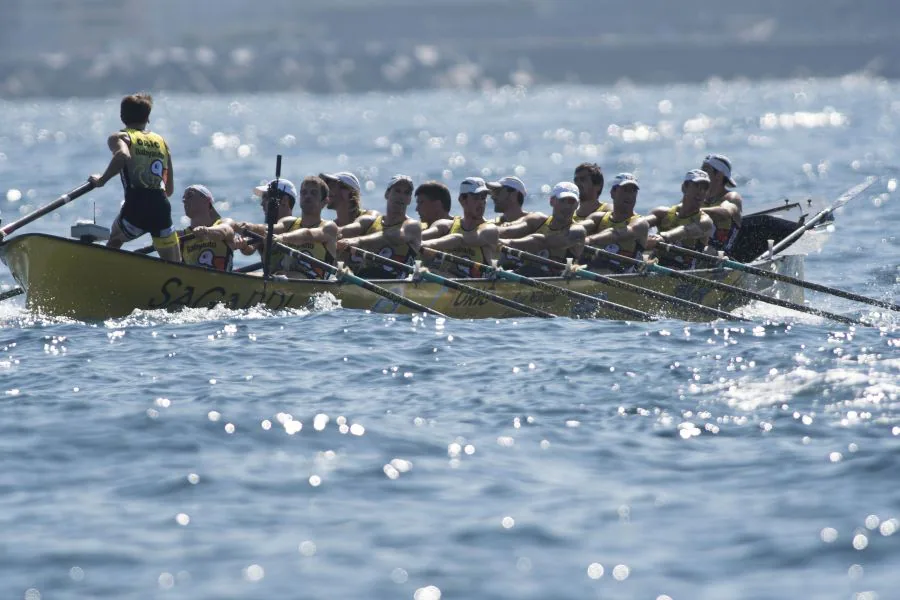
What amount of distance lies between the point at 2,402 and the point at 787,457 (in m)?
6.28

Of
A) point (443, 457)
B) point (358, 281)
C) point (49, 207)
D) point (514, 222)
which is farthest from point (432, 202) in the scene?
point (443, 457)

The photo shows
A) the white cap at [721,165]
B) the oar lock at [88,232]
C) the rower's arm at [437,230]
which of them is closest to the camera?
the oar lock at [88,232]

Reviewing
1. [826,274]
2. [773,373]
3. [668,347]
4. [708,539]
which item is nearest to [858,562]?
[708,539]

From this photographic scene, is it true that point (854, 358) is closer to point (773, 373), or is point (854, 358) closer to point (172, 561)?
point (773, 373)

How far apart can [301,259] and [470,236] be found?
210 cm

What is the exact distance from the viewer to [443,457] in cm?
1030

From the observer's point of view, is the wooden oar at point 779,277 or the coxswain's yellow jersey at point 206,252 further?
the wooden oar at point 779,277

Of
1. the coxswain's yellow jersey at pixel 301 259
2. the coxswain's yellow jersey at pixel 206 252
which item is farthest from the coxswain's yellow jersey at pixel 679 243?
the coxswain's yellow jersey at pixel 206 252

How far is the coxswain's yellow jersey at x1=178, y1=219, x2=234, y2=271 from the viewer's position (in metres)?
16.1

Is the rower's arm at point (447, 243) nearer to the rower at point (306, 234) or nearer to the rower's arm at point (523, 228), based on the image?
the rower's arm at point (523, 228)

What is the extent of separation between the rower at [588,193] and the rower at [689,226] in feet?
2.38

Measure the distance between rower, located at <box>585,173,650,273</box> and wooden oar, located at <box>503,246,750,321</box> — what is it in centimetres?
107

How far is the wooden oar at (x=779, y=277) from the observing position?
16.8 meters

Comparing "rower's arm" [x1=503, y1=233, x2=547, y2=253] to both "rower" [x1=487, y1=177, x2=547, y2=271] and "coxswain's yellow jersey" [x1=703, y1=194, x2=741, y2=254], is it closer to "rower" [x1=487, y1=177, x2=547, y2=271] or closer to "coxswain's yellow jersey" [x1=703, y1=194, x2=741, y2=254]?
"rower" [x1=487, y1=177, x2=547, y2=271]
